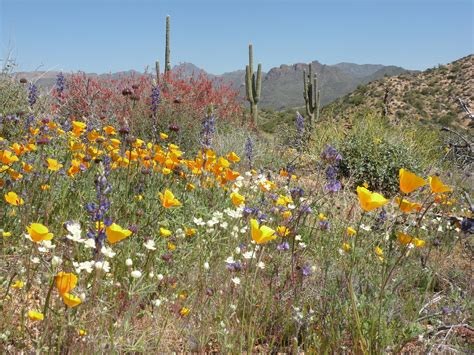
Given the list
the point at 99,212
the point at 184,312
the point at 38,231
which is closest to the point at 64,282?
the point at 38,231

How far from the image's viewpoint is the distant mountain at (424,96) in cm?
2855

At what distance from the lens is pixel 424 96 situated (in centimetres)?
3250

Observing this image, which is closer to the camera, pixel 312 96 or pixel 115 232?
pixel 115 232

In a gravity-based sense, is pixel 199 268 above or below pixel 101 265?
below

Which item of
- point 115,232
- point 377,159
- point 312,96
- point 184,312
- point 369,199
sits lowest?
point 184,312

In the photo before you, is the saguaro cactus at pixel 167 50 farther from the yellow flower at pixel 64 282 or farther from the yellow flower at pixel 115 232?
the yellow flower at pixel 64 282

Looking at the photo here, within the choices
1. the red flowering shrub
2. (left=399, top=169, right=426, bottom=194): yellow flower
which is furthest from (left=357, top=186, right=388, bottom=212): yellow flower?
the red flowering shrub

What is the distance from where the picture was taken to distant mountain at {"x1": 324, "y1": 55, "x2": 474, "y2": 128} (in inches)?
1124

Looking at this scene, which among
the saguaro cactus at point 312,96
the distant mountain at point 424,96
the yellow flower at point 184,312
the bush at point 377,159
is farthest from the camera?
the distant mountain at point 424,96

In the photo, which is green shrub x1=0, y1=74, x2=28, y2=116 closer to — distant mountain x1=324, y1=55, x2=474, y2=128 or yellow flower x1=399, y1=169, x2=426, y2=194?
yellow flower x1=399, y1=169, x2=426, y2=194

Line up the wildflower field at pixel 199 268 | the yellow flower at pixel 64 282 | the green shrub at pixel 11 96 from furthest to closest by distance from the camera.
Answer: the green shrub at pixel 11 96 < the wildflower field at pixel 199 268 < the yellow flower at pixel 64 282

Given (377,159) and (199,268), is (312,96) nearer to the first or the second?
(377,159)

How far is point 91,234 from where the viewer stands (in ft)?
6.14

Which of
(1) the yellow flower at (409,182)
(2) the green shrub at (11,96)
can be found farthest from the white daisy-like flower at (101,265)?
(2) the green shrub at (11,96)
